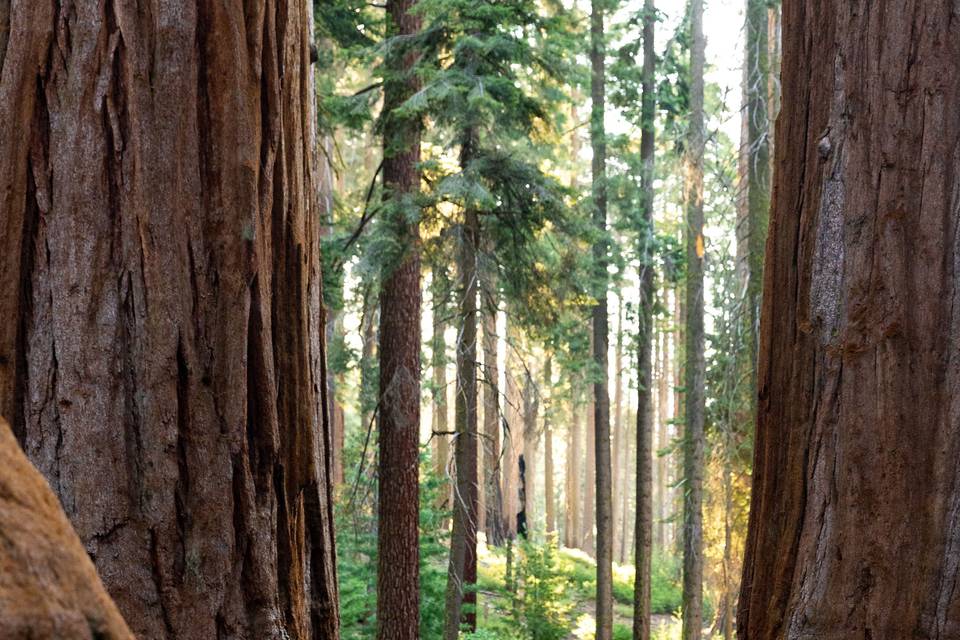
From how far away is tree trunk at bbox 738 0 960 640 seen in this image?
2.78 metres

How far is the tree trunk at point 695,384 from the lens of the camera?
14.4 meters

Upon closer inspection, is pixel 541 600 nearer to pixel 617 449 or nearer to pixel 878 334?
pixel 878 334

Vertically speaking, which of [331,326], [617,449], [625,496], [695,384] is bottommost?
[625,496]

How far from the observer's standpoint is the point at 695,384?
615 inches

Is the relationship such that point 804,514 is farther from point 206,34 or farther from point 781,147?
point 206,34

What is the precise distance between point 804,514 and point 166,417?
2107 millimetres

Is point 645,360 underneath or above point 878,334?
underneath

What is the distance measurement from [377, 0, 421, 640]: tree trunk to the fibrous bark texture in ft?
29.1

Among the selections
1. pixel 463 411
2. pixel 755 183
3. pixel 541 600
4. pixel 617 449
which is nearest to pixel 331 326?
pixel 463 411

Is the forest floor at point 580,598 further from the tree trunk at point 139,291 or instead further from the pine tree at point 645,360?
the tree trunk at point 139,291

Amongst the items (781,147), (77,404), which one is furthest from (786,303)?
(77,404)

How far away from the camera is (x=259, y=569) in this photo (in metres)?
2.43

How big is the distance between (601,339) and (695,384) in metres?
3.29

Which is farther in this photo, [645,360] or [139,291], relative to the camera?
[645,360]
